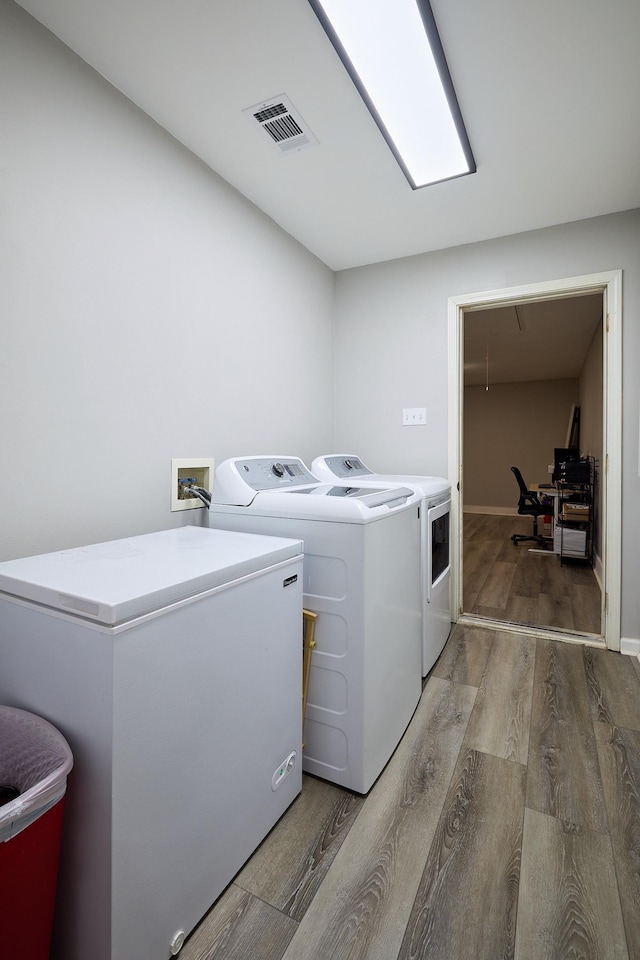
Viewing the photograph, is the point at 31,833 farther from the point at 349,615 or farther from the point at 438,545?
the point at 438,545

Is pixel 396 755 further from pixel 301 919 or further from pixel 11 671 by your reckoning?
pixel 11 671

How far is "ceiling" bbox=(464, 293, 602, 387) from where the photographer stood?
157 inches

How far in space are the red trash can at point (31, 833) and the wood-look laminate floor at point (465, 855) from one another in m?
A: 0.38

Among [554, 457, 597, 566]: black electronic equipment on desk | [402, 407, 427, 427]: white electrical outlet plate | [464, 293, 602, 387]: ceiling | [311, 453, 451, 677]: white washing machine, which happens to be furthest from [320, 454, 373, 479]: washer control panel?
[554, 457, 597, 566]: black electronic equipment on desk

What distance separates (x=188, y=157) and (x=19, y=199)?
0.85 meters

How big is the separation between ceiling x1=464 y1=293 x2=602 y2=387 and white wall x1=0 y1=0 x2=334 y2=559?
7.08 feet

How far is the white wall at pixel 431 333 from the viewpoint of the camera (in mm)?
2299

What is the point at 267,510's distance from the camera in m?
1.55

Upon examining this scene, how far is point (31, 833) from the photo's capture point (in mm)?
698

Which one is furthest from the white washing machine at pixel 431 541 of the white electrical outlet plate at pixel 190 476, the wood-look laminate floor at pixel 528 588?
the wood-look laminate floor at pixel 528 588

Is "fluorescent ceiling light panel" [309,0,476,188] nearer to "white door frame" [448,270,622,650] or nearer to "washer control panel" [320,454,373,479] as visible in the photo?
"white door frame" [448,270,622,650]

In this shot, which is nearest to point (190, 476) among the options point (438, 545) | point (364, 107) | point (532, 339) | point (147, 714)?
point (147, 714)

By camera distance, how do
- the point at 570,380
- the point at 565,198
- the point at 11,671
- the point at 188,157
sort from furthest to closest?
the point at 570,380 → the point at 565,198 → the point at 188,157 → the point at 11,671

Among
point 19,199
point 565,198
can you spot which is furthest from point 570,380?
point 19,199
